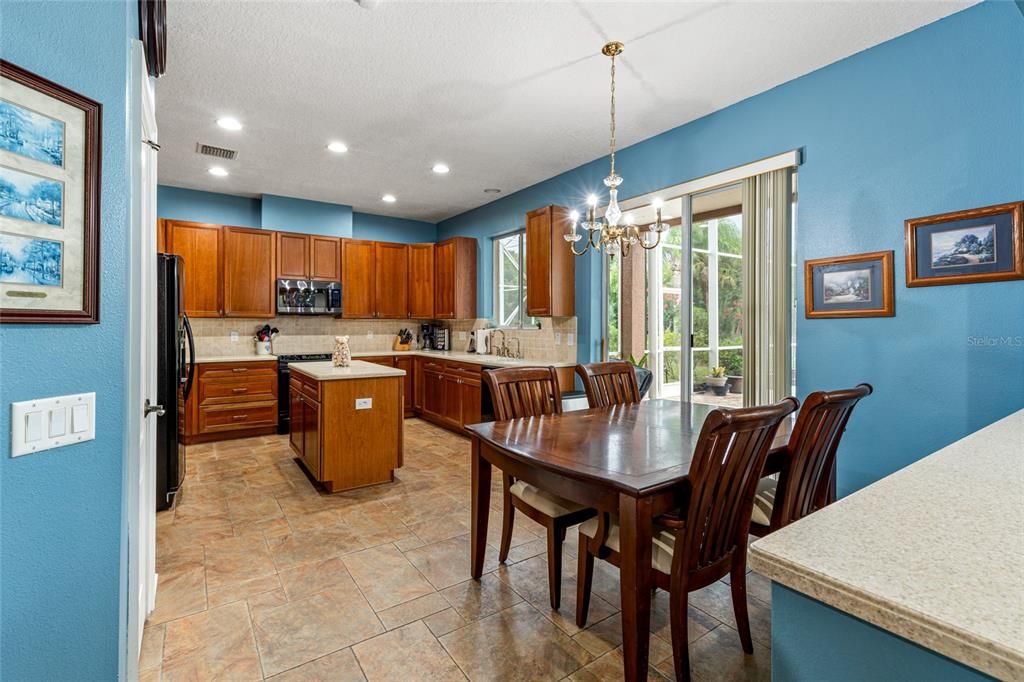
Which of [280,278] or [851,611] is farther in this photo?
[280,278]

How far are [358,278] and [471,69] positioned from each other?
383 cm

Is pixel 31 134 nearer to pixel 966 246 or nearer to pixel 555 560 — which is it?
pixel 555 560

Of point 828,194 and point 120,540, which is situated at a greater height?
point 828,194

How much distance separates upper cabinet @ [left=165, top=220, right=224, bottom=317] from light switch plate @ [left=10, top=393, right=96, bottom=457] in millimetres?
4694

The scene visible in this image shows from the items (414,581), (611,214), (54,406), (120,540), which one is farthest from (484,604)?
(611,214)

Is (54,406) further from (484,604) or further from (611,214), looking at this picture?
(611,214)

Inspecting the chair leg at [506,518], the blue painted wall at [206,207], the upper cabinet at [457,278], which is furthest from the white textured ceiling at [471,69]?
the chair leg at [506,518]

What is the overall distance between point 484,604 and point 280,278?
15.7 feet

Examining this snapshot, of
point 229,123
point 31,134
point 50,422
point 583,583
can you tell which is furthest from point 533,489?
point 229,123

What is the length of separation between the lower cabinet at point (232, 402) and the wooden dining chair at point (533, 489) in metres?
3.66

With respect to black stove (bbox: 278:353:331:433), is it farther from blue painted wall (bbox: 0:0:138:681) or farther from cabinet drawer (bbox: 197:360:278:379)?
blue painted wall (bbox: 0:0:138:681)

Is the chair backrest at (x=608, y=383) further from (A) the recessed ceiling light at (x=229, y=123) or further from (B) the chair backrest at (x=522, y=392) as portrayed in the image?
(A) the recessed ceiling light at (x=229, y=123)

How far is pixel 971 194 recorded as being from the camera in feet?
7.88

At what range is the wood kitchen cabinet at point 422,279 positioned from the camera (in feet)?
21.8
